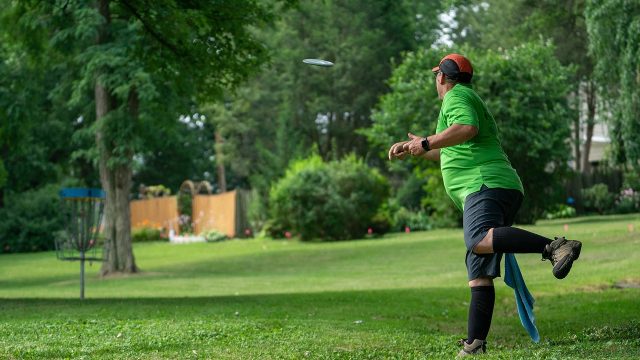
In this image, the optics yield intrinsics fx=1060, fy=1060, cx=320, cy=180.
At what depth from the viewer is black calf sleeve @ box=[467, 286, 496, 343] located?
23.0ft

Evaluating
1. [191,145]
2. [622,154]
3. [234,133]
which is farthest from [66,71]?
[191,145]

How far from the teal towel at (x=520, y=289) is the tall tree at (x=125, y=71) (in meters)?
8.70

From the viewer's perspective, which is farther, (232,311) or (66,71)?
(66,71)

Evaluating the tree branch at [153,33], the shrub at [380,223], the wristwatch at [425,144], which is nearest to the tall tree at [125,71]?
the tree branch at [153,33]

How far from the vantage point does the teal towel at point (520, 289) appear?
7.21 m

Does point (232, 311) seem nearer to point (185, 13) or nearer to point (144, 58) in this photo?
point (185, 13)

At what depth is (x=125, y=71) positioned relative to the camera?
75.6 feet

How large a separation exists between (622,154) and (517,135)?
8213 millimetres

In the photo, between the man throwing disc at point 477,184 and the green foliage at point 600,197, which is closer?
the man throwing disc at point 477,184

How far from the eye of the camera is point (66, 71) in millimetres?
26891

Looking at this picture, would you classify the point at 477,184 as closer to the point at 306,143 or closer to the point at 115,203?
the point at 115,203

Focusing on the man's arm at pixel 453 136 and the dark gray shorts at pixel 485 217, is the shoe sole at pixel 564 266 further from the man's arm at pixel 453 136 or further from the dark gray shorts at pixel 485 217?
the man's arm at pixel 453 136

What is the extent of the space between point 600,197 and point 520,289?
35.0 m

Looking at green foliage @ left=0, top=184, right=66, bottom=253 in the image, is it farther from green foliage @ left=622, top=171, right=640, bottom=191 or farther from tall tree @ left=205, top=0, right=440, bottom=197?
green foliage @ left=622, top=171, right=640, bottom=191
